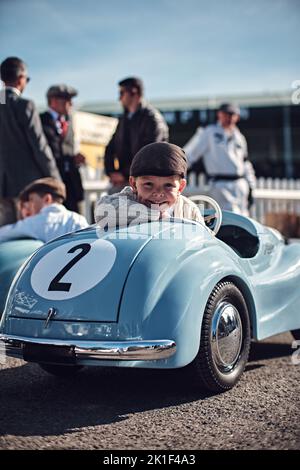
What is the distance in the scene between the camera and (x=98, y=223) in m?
3.69

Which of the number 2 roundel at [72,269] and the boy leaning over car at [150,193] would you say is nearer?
the number 2 roundel at [72,269]

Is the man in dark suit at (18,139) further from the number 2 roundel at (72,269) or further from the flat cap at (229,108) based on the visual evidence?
the number 2 roundel at (72,269)

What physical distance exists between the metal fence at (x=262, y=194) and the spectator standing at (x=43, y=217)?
3.70m

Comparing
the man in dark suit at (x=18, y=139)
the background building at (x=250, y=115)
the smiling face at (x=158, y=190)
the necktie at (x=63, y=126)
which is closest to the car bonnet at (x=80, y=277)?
the smiling face at (x=158, y=190)

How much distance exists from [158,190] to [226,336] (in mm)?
872

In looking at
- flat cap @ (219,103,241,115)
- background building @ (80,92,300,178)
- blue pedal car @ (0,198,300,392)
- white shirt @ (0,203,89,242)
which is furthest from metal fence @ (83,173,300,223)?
background building @ (80,92,300,178)

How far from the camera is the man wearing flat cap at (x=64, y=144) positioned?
22.3ft

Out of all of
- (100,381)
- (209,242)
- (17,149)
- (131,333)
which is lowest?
(100,381)

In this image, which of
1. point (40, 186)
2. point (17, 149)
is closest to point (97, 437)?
point (40, 186)

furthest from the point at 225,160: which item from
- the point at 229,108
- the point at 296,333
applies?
the point at 296,333

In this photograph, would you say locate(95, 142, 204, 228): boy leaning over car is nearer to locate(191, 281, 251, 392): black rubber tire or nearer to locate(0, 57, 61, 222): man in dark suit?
locate(191, 281, 251, 392): black rubber tire

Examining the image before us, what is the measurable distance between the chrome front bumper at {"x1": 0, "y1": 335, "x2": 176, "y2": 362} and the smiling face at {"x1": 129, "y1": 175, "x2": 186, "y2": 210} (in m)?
0.96

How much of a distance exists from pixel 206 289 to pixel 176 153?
86 centimetres

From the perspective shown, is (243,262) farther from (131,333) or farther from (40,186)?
(40,186)
